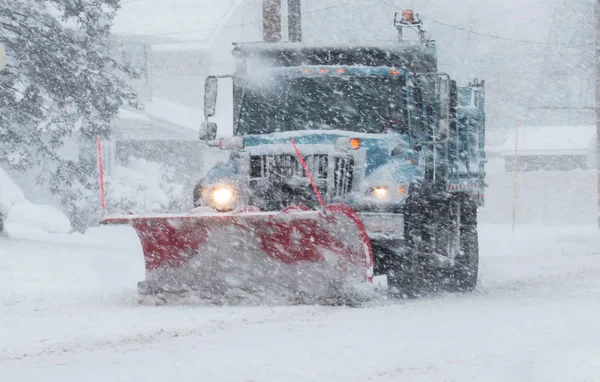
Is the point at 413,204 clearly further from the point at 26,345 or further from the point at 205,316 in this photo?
the point at 26,345

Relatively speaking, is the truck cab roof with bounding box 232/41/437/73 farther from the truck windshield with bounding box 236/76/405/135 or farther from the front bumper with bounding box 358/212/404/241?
the front bumper with bounding box 358/212/404/241

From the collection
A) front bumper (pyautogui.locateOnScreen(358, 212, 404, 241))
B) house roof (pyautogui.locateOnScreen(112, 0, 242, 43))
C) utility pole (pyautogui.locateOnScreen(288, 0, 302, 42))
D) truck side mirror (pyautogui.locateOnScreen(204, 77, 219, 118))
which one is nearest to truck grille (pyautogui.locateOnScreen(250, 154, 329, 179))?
front bumper (pyautogui.locateOnScreen(358, 212, 404, 241))

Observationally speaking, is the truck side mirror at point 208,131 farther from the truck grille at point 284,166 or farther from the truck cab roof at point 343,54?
the truck grille at point 284,166

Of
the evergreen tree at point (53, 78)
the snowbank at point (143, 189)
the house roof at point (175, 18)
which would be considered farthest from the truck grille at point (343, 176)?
the house roof at point (175, 18)

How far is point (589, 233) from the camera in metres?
26.1

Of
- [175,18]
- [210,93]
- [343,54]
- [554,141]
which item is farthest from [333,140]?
[554,141]

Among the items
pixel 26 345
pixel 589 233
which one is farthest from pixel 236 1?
pixel 26 345

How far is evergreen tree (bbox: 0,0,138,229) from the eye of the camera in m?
17.0

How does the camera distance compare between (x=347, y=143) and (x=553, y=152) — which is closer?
(x=347, y=143)

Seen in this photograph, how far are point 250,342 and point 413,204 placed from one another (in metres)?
3.43

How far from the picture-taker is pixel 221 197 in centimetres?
1016

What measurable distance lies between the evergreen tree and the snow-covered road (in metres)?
5.50

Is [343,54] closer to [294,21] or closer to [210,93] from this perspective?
[210,93]

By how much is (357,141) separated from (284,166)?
29.6 inches
